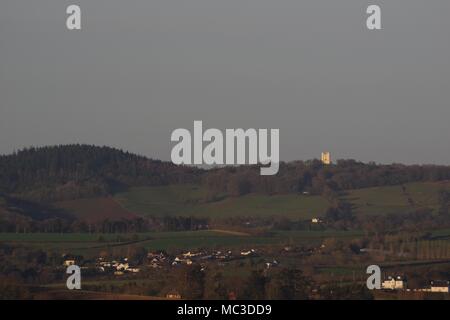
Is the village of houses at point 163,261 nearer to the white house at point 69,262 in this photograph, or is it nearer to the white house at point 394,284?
the white house at point 69,262

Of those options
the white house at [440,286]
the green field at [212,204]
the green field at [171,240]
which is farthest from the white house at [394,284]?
the green field at [212,204]

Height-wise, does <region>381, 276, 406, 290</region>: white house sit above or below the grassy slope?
below

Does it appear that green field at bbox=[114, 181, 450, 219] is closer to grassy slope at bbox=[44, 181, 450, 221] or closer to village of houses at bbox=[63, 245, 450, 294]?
grassy slope at bbox=[44, 181, 450, 221]

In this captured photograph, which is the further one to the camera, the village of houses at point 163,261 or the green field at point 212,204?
the green field at point 212,204

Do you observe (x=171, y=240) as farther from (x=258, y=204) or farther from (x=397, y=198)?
(x=397, y=198)

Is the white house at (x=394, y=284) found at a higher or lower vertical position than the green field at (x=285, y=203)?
lower

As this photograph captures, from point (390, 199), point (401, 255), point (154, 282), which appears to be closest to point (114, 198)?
point (390, 199)

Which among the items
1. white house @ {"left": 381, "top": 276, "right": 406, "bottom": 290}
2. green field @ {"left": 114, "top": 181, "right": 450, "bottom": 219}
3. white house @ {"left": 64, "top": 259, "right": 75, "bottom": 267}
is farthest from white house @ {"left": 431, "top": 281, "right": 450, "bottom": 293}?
green field @ {"left": 114, "top": 181, "right": 450, "bottom": 219}
